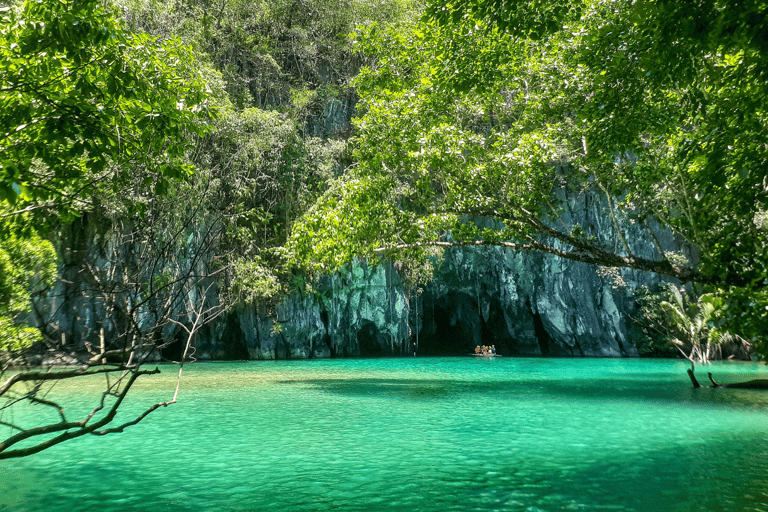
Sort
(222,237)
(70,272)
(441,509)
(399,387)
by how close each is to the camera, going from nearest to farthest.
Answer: (441,509) → (399,387) → (70,272) → (222,237)

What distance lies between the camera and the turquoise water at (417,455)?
4828 mm

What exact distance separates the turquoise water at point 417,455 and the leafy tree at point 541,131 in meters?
2.16

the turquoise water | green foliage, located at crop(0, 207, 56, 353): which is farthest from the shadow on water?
green foliage, located at crop(0, 207, 56, 353)

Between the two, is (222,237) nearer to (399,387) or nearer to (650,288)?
(399,387)

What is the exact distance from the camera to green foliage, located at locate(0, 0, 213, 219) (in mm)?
3074

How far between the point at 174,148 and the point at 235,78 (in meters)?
21.0

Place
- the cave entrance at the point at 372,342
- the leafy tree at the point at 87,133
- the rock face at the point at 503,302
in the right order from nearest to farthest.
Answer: the leafy tree at the point at 87,133 < the rock face at the point at 503,302 < the cave entrance at the point at 372,342

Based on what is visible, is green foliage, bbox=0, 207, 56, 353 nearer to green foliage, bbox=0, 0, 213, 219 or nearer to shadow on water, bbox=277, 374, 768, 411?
green foliage, bbox=0, 0, 213, 219

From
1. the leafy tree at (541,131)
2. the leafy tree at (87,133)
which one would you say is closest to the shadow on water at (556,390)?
the leafy tree at (541,131)

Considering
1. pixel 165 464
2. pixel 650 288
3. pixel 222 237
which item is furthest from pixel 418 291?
pixel 165 464

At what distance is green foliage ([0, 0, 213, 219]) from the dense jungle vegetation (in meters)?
0.02

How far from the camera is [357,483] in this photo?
210 inches

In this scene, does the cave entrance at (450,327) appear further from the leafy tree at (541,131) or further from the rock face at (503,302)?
the leafy tree at (541,131)

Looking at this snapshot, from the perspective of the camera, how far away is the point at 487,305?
2697 centimetres
